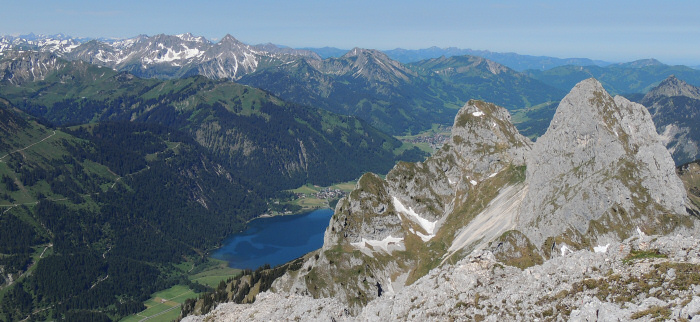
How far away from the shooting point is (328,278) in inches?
6471

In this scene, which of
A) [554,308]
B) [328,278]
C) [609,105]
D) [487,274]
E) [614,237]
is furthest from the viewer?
[609,105]

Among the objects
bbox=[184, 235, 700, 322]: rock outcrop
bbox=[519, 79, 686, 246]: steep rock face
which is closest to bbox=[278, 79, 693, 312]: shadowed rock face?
bbox=[519, 79, 686, 246]: steep rock face

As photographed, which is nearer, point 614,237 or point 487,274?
point 487,274

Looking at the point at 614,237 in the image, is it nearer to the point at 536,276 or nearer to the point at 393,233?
the point at 393,233

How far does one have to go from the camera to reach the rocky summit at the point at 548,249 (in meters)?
47.9

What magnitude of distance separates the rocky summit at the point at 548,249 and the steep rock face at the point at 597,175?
0.38 metres

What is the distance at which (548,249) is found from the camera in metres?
145

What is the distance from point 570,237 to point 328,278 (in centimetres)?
7530

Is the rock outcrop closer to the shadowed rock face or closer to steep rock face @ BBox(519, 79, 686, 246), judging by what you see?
the shadowed rock face

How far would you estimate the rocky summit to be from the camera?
4791cm

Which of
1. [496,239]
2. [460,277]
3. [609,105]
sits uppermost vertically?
[609,105]

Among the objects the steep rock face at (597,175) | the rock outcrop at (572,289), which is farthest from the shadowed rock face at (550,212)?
the rock outcrop at (572,289)

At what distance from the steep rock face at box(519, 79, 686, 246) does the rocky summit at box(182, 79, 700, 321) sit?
1.25 ft

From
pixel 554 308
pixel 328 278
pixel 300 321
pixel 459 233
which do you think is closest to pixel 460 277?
pixel 554 308
